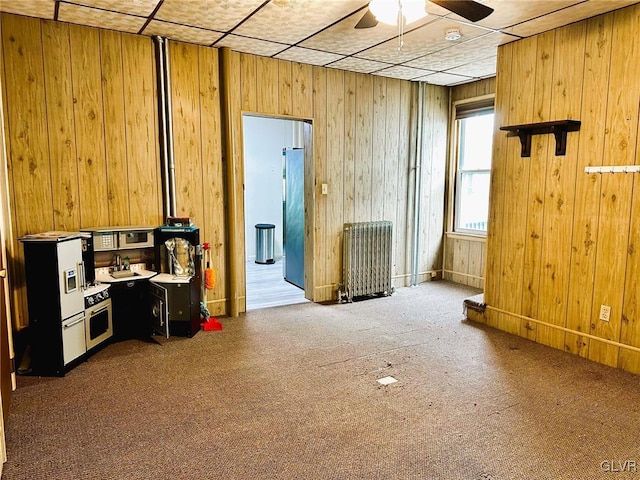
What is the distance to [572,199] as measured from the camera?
3.56 metres

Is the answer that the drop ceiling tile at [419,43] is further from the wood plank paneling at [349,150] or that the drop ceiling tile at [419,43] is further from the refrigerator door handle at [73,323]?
the refrigerator door handle at [73,323]

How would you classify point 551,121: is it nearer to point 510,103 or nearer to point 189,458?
point 510,103

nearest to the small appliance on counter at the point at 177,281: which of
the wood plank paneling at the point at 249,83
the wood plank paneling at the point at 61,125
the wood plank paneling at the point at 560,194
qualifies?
the wood plank paneling at the point at 61,125

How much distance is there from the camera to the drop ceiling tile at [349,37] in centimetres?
358

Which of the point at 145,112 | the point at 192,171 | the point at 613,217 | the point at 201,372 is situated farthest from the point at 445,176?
the point at 201,372

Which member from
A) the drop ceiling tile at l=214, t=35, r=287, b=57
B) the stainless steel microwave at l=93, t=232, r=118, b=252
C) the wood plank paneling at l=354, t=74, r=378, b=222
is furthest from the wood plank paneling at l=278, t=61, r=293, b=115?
the stainless steel microwave at l=93, t=232, r=118, b=252

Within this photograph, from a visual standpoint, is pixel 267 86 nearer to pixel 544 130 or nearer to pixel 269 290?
pixel 269 290

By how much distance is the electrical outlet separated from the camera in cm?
335

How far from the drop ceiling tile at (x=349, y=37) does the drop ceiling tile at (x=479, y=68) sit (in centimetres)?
134

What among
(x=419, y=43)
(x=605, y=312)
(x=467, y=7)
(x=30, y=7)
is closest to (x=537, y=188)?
(x=605, y=312)

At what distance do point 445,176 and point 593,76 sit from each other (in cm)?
279

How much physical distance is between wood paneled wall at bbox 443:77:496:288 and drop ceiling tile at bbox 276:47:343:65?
2128 mm

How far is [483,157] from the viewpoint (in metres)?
5.78

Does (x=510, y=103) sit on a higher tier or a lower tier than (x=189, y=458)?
higher
